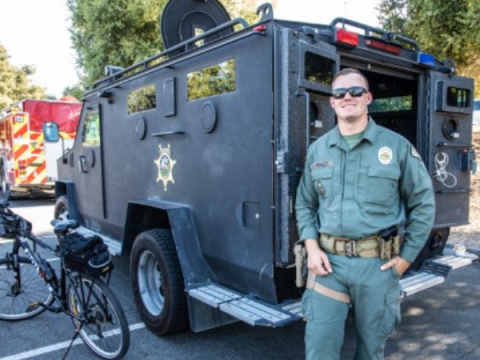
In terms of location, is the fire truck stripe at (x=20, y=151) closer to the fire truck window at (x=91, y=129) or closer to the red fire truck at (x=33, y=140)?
the red fire truck at (x=33, y=140)

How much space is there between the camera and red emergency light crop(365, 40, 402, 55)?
3450mm

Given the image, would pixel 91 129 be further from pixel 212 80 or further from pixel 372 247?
pixel 372 247

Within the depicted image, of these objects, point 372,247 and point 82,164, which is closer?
point 372,247

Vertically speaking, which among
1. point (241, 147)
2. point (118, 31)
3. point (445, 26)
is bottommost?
point (241, 147)

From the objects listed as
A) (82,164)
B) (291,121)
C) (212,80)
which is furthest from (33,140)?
(291,121)

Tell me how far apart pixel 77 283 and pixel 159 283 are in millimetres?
718

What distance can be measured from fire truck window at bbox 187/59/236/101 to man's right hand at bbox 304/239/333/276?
1.35m

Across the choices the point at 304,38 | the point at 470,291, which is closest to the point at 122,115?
the point at 304,38

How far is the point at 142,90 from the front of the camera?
169 inches

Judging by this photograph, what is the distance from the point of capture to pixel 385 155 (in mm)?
2309

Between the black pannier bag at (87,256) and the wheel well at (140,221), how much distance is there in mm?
686

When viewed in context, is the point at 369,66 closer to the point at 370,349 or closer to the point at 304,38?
the point at 304,38

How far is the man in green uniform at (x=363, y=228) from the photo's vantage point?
2.28 m

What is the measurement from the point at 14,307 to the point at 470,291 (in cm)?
473
